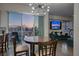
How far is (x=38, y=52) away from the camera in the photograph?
64.6 inches

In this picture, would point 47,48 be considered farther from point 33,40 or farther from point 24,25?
point 24,25

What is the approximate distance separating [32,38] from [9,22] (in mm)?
389

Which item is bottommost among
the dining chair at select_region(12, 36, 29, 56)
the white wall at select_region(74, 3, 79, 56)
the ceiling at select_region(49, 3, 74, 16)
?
the dining chair at select_region(12, 36, 29, 56)

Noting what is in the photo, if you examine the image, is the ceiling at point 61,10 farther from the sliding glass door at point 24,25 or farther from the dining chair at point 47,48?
the dining chair at point 47,48

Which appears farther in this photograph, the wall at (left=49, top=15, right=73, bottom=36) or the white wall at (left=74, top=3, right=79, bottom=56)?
the wall at (left=49, top=15, right=73, bottom=36)

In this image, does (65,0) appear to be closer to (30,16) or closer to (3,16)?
(30,16)

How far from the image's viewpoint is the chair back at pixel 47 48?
160cm

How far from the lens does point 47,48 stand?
1.76 metres

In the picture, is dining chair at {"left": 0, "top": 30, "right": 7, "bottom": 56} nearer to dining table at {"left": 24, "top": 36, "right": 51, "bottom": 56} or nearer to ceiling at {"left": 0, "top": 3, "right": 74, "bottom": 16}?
dining table at {"left": 24, "top": 36, "right": 51, "bottom": 56}

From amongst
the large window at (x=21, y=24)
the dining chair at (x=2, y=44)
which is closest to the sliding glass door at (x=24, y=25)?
the large window at (x=21, y=24)

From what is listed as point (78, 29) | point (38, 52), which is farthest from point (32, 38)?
point (78, 29)

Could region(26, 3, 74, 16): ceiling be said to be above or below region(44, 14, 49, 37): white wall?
above

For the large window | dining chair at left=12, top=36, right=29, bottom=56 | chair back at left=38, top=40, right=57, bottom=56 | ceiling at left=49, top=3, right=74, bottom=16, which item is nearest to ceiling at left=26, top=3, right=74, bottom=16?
ceiling at left=49, top=3, right=74, bottom=16

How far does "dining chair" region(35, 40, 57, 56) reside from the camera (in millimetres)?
1599
